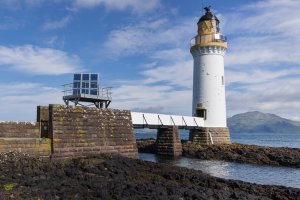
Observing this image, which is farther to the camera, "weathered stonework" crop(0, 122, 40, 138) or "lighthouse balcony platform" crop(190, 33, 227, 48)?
"lighthouse balcony platform" crop(190, 33, 227, 48)

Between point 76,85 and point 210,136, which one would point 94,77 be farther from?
point 210,136

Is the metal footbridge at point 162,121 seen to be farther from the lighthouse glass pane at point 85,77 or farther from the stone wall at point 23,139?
the stone wall at point 23,139

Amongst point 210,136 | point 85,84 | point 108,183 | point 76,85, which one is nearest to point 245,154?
point 210,136

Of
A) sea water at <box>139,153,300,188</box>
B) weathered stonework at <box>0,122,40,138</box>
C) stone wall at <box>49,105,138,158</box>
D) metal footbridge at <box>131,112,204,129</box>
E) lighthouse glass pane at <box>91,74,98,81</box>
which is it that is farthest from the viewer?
metal footbridge at <box>131,112,204,129</box>

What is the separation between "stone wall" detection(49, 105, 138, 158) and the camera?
18445 millimetres

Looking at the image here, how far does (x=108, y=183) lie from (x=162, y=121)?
59.0 feet

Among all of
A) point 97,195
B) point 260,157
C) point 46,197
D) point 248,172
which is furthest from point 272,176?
point 46,197

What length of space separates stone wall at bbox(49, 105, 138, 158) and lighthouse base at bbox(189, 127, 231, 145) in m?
13.5

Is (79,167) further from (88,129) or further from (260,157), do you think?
(260,157)

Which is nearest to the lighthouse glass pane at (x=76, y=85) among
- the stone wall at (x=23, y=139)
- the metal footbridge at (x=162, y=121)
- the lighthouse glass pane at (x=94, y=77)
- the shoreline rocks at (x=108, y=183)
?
the lighthouse glass pane at (x=94, y=77)

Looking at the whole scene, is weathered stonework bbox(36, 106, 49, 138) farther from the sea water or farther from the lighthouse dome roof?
the lighthouse dome roof

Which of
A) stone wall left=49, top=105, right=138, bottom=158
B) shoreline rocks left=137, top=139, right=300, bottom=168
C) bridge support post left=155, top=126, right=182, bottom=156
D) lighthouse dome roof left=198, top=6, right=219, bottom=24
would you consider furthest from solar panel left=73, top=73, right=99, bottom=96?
lighthouse dome roof left=198, top=6, right=219, bottom=24

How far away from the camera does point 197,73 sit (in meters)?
36.1

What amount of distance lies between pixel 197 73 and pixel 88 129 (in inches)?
724
